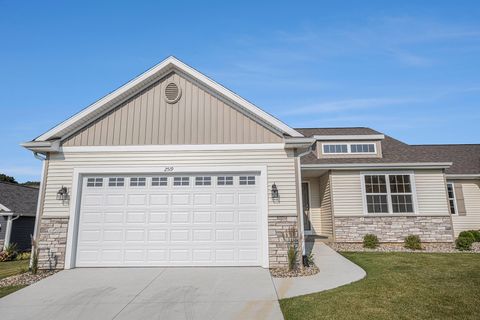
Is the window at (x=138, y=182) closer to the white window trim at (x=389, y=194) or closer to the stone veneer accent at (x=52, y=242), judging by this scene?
the stone veneer accent at (x=52, y=242)

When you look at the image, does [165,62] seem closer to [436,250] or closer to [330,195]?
[330,195]

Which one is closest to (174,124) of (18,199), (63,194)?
(63,194)

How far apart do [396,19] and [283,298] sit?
9.75 m

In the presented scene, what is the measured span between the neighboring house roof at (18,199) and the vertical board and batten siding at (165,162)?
10.8 m

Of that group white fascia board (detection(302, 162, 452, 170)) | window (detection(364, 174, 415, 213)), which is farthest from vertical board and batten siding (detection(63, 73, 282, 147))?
window (detection(364, 174, 415, 213))

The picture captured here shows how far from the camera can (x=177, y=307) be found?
545 centimetres

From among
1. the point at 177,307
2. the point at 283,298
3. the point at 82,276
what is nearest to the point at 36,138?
the point at 82,276

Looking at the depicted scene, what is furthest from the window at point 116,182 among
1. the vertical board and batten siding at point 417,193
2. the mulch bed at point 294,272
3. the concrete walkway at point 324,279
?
the vertical board and batten siding at point 417,193

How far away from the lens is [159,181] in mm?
9359

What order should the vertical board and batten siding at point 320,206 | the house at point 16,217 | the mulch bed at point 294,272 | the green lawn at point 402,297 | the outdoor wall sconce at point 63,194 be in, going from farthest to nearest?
the house at point 16,217, the vertical board and batten siding at point 320,206, the outdoor wall sconce at point 63,194, the mulch bed at point 294,272, the green lawn at point 402,297

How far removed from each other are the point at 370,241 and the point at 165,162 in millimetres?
9556

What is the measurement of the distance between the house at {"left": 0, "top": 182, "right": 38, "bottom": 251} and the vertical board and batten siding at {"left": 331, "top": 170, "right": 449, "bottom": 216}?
1657cm

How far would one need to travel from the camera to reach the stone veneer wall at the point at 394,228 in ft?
42.3

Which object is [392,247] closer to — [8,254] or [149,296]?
[149,296]
